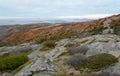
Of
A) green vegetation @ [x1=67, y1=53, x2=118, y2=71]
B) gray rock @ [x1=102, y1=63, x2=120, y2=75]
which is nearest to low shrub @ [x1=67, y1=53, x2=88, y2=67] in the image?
green vegetation @ [x1=67, y1=53, x2=118, y2=71]

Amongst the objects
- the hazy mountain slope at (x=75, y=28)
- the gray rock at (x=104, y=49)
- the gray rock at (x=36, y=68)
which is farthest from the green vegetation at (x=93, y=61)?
the hazy mountain slope at (x=75, y=28)

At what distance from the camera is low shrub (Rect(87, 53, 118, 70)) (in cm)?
1507

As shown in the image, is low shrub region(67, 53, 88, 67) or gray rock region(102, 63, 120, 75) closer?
gray rock region(102, 63, 120, 75)

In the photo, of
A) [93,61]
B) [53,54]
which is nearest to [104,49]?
[93,61]

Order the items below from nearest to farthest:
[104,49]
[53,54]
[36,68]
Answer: [36,68]
[104,49]
[53,54]

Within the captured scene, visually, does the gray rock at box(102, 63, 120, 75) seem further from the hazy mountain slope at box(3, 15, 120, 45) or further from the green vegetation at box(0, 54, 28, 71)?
the hazy mountain slope at box(3, 15, 120, 45)

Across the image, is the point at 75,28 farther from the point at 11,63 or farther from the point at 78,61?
the point at 78,61

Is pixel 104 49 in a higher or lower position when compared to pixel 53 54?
higher

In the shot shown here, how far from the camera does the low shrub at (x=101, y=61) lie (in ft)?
49.4

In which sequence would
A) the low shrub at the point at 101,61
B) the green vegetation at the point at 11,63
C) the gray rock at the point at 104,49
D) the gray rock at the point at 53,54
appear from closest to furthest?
1. the low shrub at the point at 101,61
2. the gray rock at the point at 104,49
3. the gray rock at the point at 53,54
4. the green vegetation at the point at 11,63

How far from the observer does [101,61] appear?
15312 millimetres

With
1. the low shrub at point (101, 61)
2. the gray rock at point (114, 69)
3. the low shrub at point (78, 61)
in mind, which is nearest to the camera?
the gray rock at point (114, 69)

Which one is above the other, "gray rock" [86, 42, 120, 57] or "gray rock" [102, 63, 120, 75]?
"gray rock" [86, 42, 120, 57]

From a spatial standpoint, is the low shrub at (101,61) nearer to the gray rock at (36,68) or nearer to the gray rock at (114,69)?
the gray rock at (114,69)
